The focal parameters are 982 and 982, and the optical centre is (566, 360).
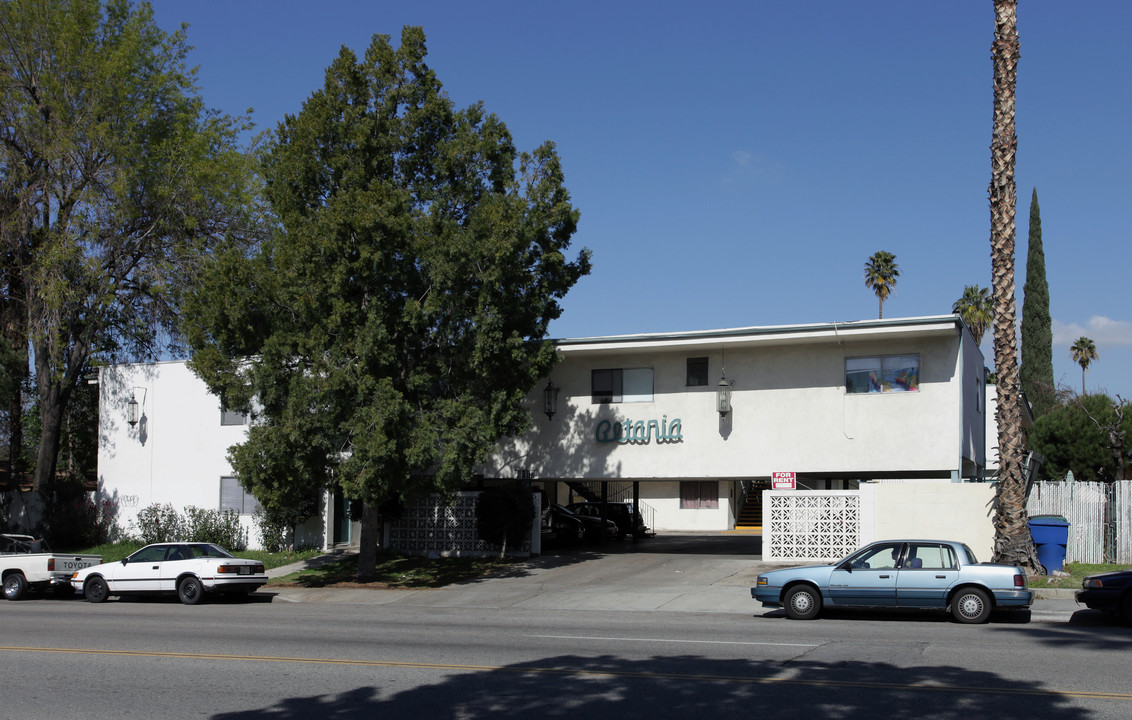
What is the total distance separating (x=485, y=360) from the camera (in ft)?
73.9

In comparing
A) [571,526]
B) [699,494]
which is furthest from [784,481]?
[699,494]

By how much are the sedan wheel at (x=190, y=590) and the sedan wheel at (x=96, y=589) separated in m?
2.07

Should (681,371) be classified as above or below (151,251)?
below

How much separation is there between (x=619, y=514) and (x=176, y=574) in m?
17.5

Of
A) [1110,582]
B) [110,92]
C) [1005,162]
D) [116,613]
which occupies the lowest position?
[116,613]

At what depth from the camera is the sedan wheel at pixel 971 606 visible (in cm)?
1488

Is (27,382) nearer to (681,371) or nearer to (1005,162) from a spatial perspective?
(681,371)

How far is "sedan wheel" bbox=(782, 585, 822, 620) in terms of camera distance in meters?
15.8

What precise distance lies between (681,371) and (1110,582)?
1276cm

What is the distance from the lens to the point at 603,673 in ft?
34.2

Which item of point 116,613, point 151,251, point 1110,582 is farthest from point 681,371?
point 151,251

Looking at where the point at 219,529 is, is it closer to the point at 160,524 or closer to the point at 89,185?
the point at 160,524

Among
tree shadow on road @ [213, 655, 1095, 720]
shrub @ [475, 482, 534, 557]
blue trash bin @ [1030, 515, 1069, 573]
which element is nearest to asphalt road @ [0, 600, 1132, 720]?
tree shadow on road @ [213, 655, 1095, 720]

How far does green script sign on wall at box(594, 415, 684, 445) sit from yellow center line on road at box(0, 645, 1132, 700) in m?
15.1
